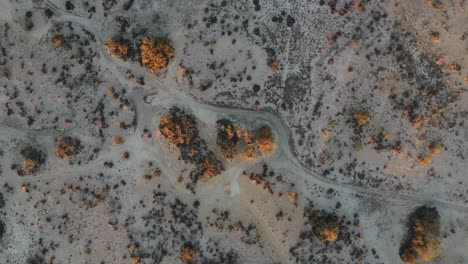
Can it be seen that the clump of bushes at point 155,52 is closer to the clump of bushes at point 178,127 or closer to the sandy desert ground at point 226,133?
the sandy desert ground at point 226,133

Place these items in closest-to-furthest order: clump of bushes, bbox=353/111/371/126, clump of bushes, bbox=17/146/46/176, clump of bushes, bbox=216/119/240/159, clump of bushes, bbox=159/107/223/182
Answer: clump of bushes, bbox=353/111/371/126
clump of bushes, bbox=216/119/240/159
clump of bushes, bbox=159/107/223/182
clump of bushes, bbox=17/146/46/176

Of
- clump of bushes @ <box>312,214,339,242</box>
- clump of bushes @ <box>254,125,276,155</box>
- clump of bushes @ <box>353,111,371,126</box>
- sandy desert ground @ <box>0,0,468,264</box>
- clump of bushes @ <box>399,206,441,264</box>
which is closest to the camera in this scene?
clump of bushes @ <box>312,214,339,242</box>

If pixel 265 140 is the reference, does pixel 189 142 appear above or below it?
below

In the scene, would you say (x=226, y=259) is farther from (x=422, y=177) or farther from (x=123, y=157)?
(x=422, y=177)

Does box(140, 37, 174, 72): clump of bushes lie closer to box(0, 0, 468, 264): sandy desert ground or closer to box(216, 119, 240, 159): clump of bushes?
box(0, 0, 468, 264): sandy desert ground

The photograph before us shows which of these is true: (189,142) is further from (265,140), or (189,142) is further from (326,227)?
(326,227)

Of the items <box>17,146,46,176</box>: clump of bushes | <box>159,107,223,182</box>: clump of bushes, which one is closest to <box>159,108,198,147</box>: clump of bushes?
<box>159,107,223,182</box>: clump of bushes

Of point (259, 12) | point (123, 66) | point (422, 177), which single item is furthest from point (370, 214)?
point (123, 66)

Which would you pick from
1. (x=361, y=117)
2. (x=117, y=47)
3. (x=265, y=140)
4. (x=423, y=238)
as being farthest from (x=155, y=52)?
(x=423, y=238)
